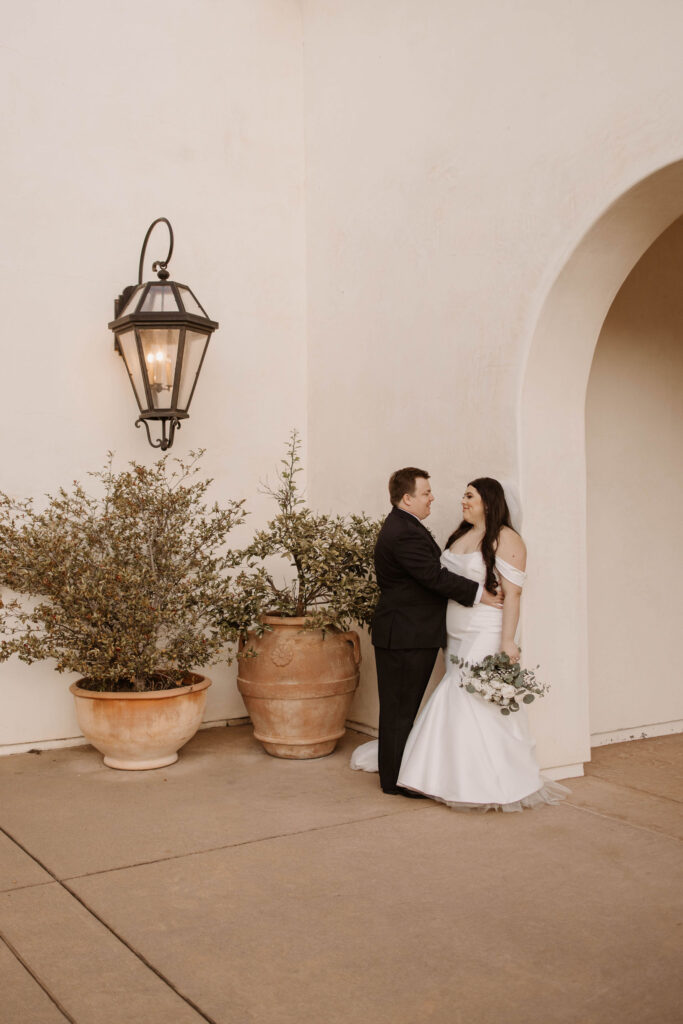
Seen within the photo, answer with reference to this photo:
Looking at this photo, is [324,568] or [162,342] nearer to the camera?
[324,568]

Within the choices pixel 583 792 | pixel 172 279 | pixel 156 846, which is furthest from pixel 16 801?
pixel 172 279

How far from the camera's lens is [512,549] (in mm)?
4484

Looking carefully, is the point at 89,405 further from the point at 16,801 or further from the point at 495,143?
the point at 495,143

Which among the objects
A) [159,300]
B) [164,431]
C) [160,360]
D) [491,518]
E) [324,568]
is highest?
[159,300]

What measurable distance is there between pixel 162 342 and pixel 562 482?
8.00 ft

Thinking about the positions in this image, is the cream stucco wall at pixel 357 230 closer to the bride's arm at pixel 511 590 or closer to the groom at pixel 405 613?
the bride's arm at pixel 511 590

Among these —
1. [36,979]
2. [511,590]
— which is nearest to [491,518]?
[511,590]

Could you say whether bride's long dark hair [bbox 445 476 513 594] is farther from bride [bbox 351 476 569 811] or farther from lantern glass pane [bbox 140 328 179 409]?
lantern glass pane [bbox 140 328 179 409]

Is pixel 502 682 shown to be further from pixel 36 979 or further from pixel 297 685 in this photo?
pixel 36 979

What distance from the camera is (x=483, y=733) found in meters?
4.32

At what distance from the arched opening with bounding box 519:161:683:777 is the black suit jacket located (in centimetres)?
46

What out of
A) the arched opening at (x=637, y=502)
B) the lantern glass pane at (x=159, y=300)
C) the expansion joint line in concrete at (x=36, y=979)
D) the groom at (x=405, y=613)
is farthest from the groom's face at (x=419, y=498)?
the expansion joint line in concrete at (x=36, y=979)

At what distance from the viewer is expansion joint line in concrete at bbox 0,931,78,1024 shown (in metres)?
2.51

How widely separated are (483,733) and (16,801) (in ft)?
7.57
